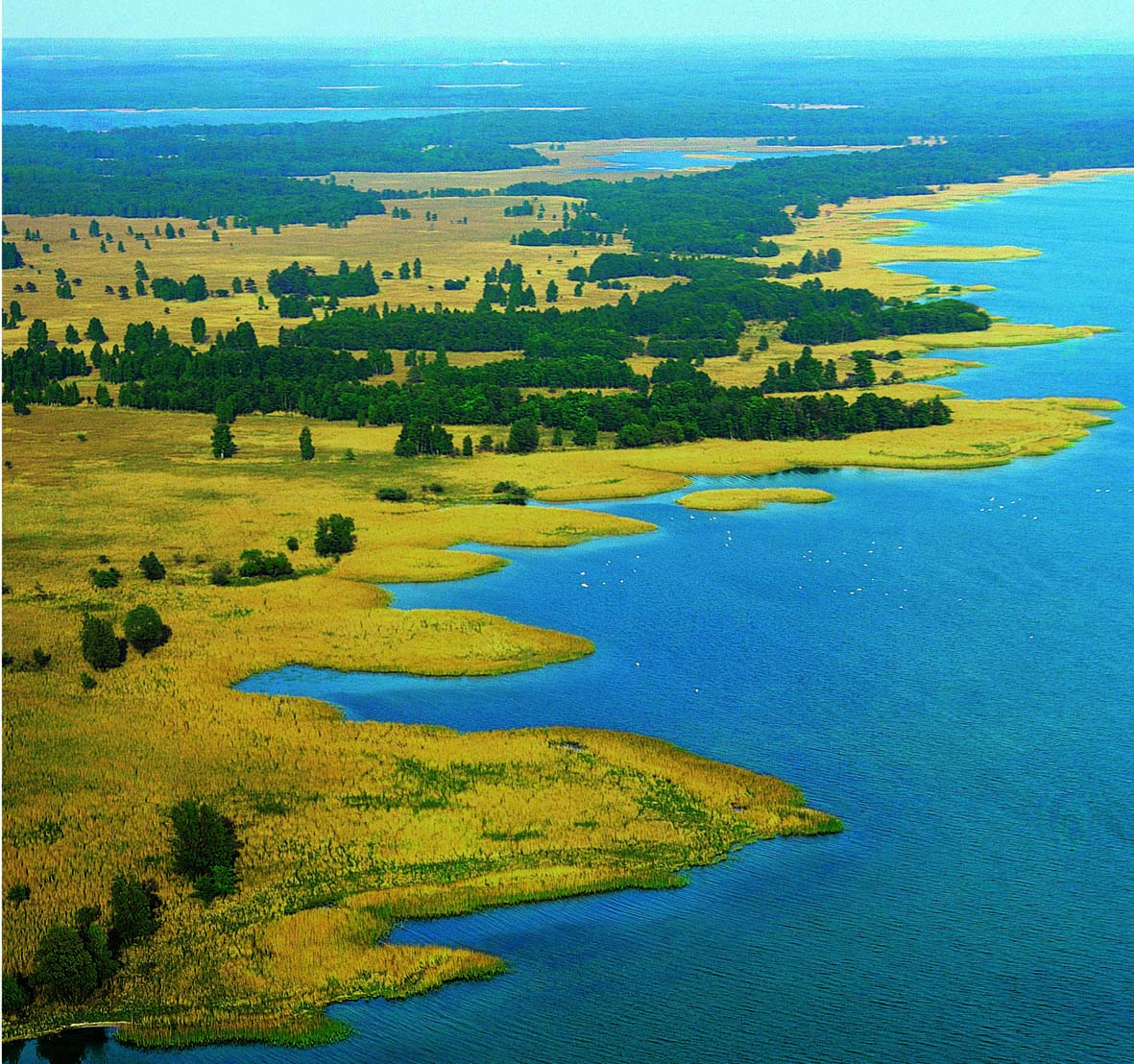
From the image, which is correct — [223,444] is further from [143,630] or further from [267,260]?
[267,260]

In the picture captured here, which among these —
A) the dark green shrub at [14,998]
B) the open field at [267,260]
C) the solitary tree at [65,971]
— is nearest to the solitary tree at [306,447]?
the open field at [267,260]

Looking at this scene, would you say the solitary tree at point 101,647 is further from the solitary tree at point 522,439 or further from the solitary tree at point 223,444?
the solitary tree at point 522,439

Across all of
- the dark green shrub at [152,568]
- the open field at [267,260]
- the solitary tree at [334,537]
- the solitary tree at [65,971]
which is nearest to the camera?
the solitary tree at [65,971]

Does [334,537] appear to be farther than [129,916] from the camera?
Yes

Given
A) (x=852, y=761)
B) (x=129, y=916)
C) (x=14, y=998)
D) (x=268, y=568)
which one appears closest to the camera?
(x=14, y=998)

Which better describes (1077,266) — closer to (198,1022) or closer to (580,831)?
(580,831)

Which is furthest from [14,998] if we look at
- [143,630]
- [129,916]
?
[143,630]

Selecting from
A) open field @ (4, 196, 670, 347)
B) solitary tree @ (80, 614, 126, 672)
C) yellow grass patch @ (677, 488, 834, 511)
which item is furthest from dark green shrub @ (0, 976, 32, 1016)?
open field @ (4, 196, 670, 347)

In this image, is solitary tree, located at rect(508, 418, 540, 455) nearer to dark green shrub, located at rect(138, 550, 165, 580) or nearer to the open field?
dark green shrub, located at rect(138, 550, 165, 580)
